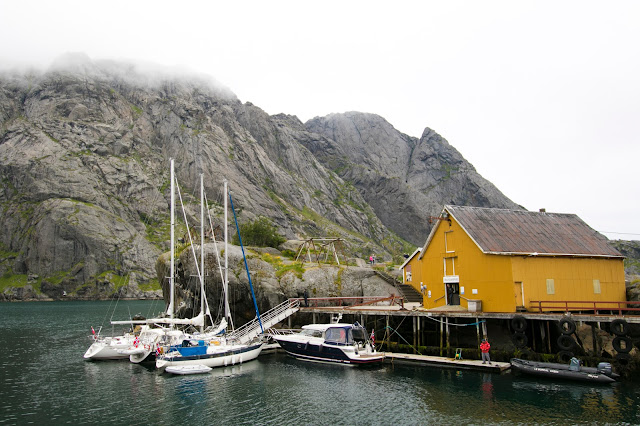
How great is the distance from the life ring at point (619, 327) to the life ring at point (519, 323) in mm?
5556

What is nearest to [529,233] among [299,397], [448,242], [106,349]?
[448,242]

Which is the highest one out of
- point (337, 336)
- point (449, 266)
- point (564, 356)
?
point (449, 266)

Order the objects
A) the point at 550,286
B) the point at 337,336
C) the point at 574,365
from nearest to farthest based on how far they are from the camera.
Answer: the point at 574,365, the point at 550,286, the point at 337,336

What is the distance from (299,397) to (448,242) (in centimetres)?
2139

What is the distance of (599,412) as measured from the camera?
24.8 metres

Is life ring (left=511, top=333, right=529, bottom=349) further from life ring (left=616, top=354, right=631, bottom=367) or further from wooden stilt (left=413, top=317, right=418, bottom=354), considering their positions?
wooden stilt (left=413, top=317, right=418, bottom=354)

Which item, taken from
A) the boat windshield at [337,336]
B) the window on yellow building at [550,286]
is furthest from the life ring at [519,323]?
the boat windshield at [337,336]

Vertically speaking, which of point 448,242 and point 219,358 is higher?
point 448,242

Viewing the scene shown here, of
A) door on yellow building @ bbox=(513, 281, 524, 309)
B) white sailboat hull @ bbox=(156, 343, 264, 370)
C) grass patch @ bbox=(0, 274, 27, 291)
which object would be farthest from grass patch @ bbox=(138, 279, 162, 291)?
door on yellow building @ bbox=(513, 281, 524, 309)

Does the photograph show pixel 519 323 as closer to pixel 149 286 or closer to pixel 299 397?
pixel 299 397

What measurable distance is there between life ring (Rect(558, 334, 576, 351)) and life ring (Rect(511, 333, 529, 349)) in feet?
7.53

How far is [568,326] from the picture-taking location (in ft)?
106

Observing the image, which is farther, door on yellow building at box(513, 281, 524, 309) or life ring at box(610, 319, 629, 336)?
door on yellow building at box(513, 281, 524, 309)

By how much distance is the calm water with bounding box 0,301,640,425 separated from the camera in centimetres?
2528
